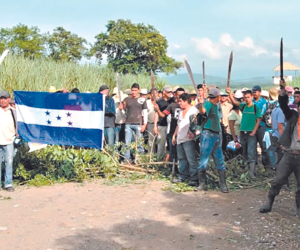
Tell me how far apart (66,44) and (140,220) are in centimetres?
3371

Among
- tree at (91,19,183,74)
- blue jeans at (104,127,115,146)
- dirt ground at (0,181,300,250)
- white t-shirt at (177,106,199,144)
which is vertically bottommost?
dirt ground at (0,181,300,250)

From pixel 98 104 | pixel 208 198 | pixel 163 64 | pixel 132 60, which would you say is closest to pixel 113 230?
pixel 208 198

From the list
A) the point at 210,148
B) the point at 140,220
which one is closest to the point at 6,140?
the point at 140,220

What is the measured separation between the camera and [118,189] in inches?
298

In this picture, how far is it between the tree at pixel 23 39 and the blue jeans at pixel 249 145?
31446 millimetres

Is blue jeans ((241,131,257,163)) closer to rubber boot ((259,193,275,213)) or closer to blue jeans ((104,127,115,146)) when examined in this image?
rubber boot ((259,193,275,213))

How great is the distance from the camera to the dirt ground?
4925mm

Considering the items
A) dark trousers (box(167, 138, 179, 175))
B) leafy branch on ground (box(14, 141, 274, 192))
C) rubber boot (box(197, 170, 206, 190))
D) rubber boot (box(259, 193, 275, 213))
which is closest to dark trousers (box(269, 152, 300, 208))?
rubber boot (box(259, 193, 275, 213))

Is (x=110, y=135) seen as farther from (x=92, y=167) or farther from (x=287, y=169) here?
(x=287, y=169)

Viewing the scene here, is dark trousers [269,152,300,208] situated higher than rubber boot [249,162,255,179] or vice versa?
dark trousers [269,152,300,208]

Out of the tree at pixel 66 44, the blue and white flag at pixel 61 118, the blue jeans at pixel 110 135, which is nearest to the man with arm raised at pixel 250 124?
the blue and white flag at pixel 61 118

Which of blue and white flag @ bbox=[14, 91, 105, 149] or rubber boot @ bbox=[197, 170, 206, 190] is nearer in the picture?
rubber boot @ bbox=[197, 170, 206, 190]

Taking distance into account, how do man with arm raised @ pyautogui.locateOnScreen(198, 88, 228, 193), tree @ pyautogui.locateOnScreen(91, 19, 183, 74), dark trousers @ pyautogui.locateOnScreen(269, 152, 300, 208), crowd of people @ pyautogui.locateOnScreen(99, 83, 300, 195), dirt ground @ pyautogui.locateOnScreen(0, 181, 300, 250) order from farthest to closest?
tree @ pyautogui.locateOnScreen(91, 19, 183, 74) → crowd of people @ pyautogui.locateOnScreen(99, 83, 300, 195) → man with arm raised @ pyautogui.locateOnScreen(198, 88, 228, 193) → dark trousers @ pyautogui.locateOnScreen(269, 152, 300, 208) → dirt ground @ pyautogui.locateOnScreen(0, 181, 300, 250)

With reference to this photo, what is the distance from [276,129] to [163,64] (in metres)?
30.2
